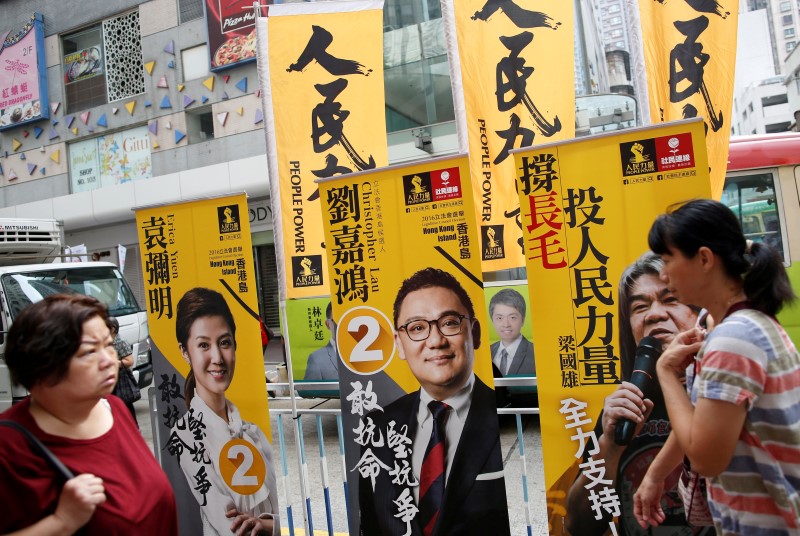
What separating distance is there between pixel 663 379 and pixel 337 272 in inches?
78.9

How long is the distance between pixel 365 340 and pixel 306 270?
4.95 feet

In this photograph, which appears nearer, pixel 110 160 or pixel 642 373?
pixel 642 373

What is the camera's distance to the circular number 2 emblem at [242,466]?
370cm

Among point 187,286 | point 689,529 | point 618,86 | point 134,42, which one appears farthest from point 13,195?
point 618,86

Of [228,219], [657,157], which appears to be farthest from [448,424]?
[228,219]

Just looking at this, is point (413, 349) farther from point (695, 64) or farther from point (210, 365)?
point (695, 64)

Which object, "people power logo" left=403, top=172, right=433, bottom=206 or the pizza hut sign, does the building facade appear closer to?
the pizza hut sign

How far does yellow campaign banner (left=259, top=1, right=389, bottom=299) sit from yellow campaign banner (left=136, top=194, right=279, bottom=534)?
1.03m

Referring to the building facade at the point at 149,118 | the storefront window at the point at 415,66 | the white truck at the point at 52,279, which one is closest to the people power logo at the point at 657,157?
the white truck at the point at 52,279

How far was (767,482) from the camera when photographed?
162 centimetres

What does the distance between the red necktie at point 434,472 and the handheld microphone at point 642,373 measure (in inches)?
33.3

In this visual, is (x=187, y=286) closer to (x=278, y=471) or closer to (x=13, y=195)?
(x=278, y=471)

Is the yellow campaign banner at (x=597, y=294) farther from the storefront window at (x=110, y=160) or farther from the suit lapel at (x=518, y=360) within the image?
the storefront window at (x=110, y=160)

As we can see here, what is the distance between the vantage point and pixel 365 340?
11.1ft
